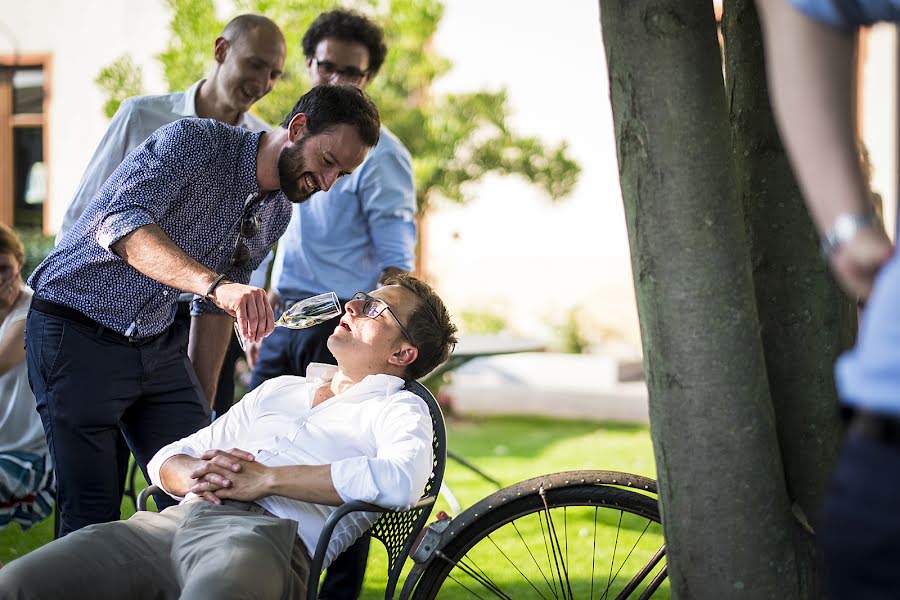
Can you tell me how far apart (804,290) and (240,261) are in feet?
5.34

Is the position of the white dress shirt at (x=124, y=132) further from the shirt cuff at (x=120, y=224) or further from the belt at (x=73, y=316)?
the shirt cuff at (x=120, y=224)

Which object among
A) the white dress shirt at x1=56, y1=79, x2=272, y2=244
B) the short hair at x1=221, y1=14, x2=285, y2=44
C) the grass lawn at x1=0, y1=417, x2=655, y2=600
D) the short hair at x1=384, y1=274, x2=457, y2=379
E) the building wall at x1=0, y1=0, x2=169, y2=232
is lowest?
the grass lawn at x1=0, y1=417, x2=655, y2=600

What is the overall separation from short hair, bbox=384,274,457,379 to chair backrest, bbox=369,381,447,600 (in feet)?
0.84

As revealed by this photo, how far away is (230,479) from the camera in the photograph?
253 centimetres

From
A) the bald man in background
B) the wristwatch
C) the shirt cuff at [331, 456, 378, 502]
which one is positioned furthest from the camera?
the bald man in background

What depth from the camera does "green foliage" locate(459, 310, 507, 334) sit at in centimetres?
1075

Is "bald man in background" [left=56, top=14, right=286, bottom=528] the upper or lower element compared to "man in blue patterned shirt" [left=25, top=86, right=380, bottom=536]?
upper

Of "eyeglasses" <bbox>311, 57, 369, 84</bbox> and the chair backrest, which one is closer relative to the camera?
the chair backrest

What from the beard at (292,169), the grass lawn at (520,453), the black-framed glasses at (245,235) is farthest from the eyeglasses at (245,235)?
the grass lawn at (520,453)

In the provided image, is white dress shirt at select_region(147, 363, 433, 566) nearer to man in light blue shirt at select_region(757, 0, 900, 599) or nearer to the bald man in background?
the bald man in background

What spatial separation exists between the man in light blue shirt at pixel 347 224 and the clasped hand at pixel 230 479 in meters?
1.47

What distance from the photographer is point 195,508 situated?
8.24ft

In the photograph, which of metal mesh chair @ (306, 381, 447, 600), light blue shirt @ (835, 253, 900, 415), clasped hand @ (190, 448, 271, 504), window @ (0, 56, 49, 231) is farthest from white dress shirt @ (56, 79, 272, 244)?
window @ (0, 56, 49, 231)

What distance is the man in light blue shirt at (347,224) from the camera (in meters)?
4.16
